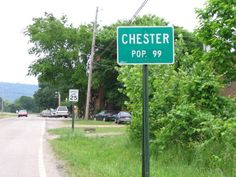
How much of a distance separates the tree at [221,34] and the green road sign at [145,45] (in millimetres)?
7430

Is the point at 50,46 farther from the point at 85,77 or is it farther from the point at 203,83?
the point at 203,83

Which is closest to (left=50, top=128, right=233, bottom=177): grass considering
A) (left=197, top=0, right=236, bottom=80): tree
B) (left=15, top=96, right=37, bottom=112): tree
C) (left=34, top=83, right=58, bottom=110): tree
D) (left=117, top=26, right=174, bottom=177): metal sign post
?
(left=197, top=0, right=236, bottom=80): tree

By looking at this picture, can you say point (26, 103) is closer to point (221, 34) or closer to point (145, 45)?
point (221, 34)

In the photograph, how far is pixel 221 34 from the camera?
1447 cm

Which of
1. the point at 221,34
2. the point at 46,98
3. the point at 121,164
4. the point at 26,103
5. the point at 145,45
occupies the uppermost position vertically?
the point at 26,103

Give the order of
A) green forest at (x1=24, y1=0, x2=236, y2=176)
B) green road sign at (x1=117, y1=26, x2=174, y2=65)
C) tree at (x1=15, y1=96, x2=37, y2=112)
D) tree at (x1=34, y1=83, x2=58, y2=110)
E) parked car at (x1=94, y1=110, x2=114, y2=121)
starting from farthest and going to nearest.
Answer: tree at (x1=15, y1=96, x2=37, y2=112) → tree at (x1=34, y1=83, x2=58, y2=110) → parked car at (x1=94, y1=110, x2=114, y2=121) → green forest at (x1=24, y1=0, x2=236, y2=176) → green road sign at (x1=117, y1=26, x2=174, y2=65)

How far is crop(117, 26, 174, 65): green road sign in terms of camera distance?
6.83 m

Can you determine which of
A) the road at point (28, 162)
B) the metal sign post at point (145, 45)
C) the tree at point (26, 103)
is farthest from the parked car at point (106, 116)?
the tree at point (26, 103)

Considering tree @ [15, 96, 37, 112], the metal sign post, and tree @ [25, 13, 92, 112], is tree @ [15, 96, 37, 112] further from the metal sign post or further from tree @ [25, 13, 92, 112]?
the metal sign post

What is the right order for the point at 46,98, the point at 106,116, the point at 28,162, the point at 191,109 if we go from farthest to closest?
the point at 46,98
the point at 106,116
the point at 28,162
the point at 191,109

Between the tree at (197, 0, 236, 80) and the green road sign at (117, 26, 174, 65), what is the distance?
7430 millimetres

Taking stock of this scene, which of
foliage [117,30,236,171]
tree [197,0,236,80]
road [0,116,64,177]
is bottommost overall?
road [0,116,64,177]

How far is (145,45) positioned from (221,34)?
8163 millimetres

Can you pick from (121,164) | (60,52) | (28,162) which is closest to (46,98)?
(60,52)
